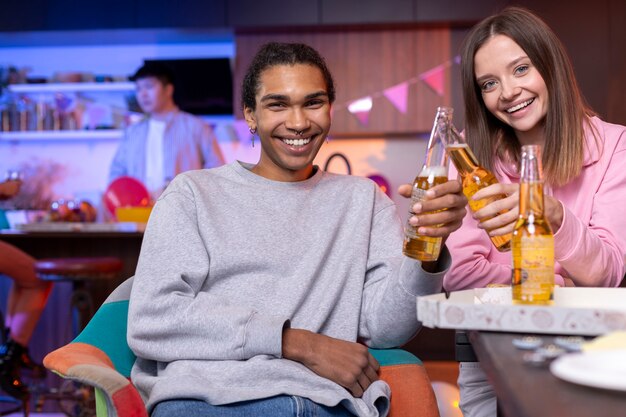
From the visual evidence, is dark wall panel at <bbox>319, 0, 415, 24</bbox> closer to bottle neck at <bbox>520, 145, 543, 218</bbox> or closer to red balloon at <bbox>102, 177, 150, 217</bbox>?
red balloon at <bbox>102, 177, 150, 217</bbox>

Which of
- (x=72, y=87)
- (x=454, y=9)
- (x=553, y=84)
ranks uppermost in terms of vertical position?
(x=454, y=9)

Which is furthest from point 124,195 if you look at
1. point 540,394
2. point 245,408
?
point 540,394

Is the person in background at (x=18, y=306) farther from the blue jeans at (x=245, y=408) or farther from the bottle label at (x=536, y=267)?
the bottle label at (x=536, y=267)

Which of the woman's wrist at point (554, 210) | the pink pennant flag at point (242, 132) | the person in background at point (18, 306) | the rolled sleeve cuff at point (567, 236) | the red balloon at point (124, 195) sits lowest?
the person in background at point (18, 306)

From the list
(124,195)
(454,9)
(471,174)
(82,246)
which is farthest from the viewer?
(454,9)

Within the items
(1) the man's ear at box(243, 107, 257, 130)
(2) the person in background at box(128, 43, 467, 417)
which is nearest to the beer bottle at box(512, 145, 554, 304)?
(2) the person in background at box(128, 43, 467, 417)

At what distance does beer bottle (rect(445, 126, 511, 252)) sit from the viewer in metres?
1.23

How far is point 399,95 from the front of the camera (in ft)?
17.2

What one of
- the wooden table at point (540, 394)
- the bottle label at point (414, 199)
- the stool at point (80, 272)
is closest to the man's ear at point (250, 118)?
the bottle label at point (414, 199)

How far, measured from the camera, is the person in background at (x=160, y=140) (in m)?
5.06

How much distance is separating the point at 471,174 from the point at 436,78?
4013 millimetres

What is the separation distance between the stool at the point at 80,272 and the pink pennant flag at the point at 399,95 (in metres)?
2.30

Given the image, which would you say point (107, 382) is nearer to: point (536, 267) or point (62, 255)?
point (536, 267)

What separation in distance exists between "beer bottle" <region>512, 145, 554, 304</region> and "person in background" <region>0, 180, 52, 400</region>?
269cm
